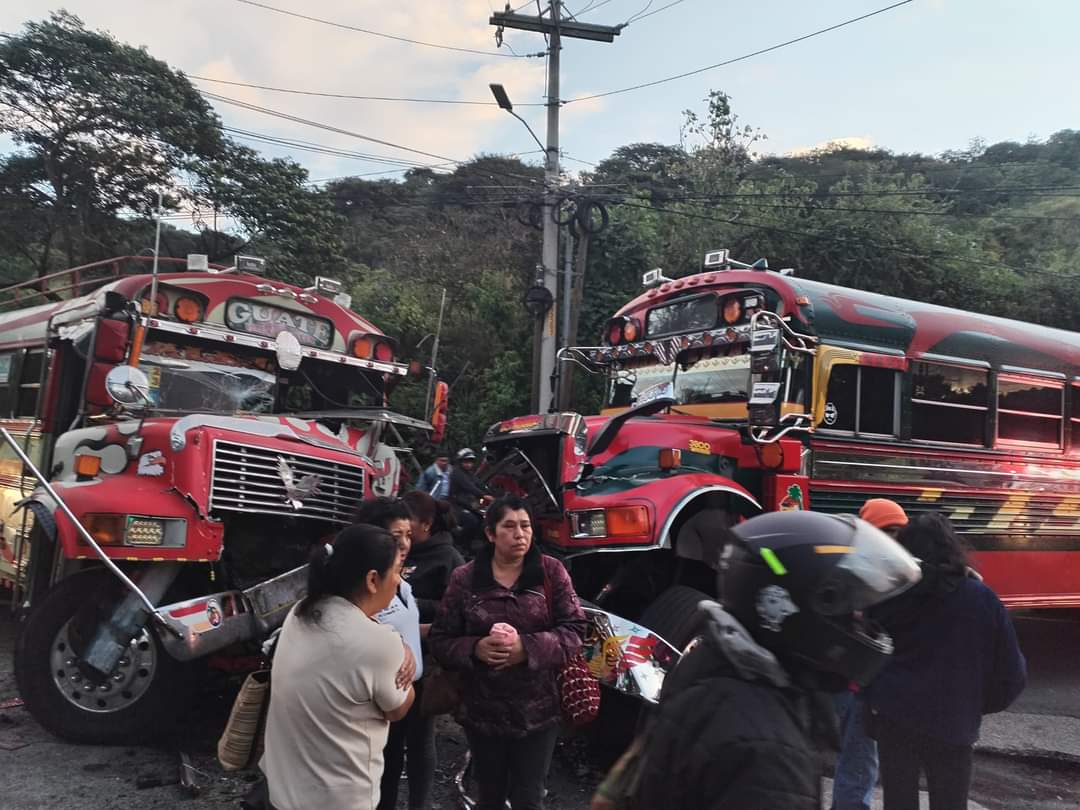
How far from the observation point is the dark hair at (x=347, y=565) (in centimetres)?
233

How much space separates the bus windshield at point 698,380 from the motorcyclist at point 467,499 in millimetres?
1587

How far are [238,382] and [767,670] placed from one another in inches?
212

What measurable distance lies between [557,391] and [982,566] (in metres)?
3.90

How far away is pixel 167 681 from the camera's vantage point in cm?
450

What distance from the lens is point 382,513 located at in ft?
10.8

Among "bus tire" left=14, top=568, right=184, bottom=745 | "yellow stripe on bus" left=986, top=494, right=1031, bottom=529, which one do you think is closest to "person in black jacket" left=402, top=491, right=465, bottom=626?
"bus tire" left=14, top=568, right=184, bottom=745

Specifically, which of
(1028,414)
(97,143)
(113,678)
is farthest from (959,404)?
(97,143)

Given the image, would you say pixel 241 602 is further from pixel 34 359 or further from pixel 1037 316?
pixel 1037 316

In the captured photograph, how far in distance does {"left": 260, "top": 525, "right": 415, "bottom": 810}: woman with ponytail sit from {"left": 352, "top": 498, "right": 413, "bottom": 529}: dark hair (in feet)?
3.12

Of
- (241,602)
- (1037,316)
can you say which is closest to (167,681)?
(241,602)

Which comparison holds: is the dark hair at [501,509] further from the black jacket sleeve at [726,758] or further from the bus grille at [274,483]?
the bus grille at [274,483]

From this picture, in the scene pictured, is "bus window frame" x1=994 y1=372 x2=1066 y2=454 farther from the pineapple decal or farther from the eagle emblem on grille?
the eagle emblem on grille

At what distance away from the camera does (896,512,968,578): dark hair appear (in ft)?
9.40

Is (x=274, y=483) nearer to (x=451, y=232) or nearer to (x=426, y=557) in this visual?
(x=426, y=557)
